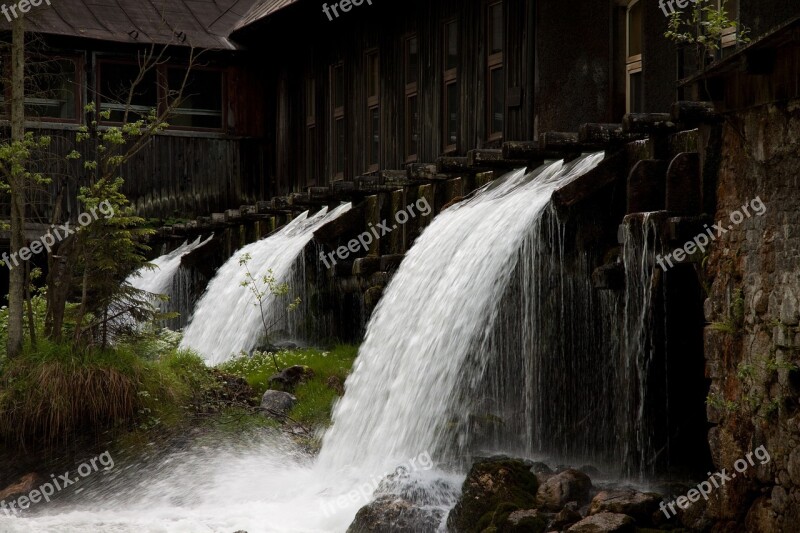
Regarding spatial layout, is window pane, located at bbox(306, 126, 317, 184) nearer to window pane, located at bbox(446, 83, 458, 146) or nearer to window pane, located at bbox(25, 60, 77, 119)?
window pane, located at bbox(25, 60, 77, 119)

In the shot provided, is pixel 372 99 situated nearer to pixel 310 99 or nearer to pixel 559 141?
pixel 310 99

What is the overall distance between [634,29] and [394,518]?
8.15m

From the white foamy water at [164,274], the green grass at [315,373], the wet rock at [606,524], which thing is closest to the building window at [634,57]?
the green grass at [315,373]

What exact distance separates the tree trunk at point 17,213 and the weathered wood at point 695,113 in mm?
7601

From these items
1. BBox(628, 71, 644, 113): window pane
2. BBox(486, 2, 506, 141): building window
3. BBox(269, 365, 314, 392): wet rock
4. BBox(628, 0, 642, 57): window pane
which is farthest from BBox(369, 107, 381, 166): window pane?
BBox(269, 365, 314, 392): wet rock

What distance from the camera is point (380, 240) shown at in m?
17.4

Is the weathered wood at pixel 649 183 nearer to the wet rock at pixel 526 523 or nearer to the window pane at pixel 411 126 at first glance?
the wet rock at pixel 526 523

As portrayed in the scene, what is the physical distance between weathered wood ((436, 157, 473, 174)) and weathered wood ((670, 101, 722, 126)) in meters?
4.85

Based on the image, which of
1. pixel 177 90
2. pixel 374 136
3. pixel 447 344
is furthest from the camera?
pixel 177 90

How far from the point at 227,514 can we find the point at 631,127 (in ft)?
15.5

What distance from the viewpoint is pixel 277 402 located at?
1445 centimetres

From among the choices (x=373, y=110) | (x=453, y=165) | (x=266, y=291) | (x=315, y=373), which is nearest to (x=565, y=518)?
(x=453, y=165)

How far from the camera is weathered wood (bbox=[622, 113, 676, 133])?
10.5m

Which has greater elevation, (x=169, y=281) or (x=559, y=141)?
(x=559, y=141)
